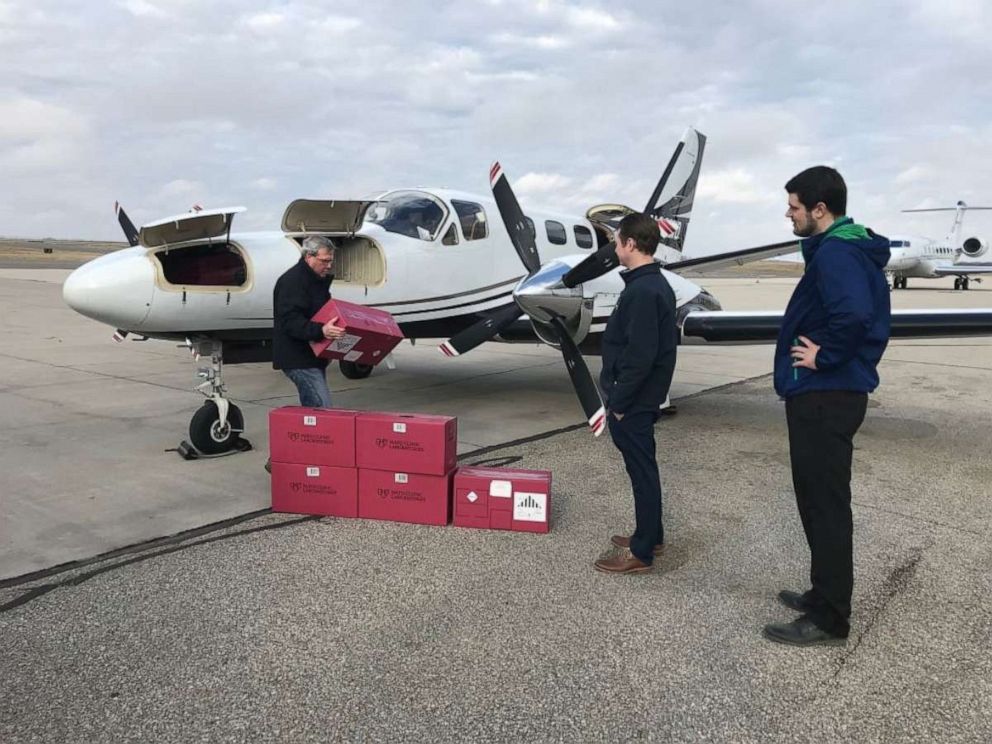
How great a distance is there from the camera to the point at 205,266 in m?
6.89

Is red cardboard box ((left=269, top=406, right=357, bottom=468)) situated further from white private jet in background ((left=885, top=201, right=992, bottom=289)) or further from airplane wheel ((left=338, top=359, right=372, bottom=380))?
white private jet in background ((left=885, top=201, right=992, bottom=289))

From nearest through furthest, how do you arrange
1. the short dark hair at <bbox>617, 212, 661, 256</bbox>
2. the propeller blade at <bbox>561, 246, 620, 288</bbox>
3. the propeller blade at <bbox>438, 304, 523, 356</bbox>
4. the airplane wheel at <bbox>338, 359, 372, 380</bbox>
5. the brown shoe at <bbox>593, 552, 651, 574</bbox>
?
1. the short dark hair at <bbox>617, 212, 661, 256</bbox>
2. the brown shoe at <bbox>593, 552, 651, 574</bbox>
3. the propeller blade at <bbox>561, 246, 620, 288</bbox>
4. the propeller blade at <bbox>438, 304, 523, 356</bbox>
5. the airplane wheel at <bbox>338, 359, 372, 380</bbox>

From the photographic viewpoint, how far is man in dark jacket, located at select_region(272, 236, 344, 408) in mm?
5395

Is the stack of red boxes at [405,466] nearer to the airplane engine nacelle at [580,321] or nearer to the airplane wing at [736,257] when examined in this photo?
the airplane engine nacelle at [580,321]

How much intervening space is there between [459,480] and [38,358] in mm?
11081

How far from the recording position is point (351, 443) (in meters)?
4.98

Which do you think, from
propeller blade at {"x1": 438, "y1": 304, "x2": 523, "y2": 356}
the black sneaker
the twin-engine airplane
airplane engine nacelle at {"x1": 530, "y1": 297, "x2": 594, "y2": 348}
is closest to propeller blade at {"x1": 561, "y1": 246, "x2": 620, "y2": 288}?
the twin-engine airplane

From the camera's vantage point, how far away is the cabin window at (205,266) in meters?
6.63

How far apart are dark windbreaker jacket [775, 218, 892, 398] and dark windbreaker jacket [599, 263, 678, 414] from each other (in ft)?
2.34

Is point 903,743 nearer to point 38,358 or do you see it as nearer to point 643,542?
point 643,542

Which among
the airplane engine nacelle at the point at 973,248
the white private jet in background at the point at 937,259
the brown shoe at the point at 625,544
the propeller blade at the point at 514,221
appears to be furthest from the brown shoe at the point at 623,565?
the airplane engine nacelle at the point at 973,248

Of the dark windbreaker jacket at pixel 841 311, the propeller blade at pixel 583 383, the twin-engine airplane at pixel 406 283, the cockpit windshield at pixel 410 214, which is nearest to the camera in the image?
the dark windbreaker jacket at pixel 841 311

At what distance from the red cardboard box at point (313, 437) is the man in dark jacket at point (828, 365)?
2921mm

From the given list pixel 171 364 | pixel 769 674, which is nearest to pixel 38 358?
pixel 171 364
